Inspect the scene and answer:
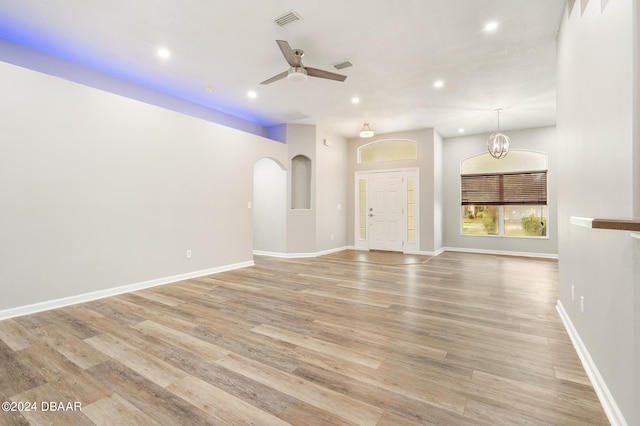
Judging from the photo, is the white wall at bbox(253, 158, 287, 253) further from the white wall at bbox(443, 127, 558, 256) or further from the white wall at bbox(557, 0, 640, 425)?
the white wall at bbox(557, 0, 640, 425)

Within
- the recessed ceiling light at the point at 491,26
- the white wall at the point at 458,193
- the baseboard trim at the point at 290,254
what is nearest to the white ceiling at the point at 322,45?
the recessed ceiling light at the point at 491,26

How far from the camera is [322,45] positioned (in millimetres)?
3553

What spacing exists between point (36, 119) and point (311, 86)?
11.6 feet

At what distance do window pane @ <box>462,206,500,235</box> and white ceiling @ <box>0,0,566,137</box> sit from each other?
9.19 feet

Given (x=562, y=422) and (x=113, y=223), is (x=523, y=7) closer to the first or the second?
(x=562, y=422)

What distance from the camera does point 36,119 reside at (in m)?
3.24

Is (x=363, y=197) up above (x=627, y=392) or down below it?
above

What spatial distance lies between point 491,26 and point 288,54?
7.40ft

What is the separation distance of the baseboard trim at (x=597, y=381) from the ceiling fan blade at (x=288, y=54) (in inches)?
146

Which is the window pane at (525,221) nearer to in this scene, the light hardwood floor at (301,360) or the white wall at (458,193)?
the white wall at (458,193)

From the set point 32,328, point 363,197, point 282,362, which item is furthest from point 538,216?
point 32,328

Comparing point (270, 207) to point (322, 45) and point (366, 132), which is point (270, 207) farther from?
point (322, 45)

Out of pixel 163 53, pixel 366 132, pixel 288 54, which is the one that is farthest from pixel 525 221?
pixel 163 53

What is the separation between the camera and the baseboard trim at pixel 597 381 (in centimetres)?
144
